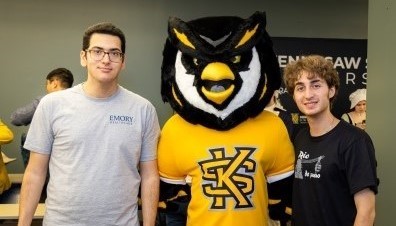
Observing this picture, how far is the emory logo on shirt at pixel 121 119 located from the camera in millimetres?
1753

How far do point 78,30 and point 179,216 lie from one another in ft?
11.6

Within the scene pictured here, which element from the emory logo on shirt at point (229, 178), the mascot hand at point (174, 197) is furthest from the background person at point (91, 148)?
the emory logo on shirt at point (229, 178)

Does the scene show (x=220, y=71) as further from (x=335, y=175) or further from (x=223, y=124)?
(x=335, y=175)

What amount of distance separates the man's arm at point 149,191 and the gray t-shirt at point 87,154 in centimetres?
8

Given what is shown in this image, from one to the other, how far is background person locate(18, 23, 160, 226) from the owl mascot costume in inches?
8.0

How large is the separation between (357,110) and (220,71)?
3280 millimetres

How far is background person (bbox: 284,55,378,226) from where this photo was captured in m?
1.63

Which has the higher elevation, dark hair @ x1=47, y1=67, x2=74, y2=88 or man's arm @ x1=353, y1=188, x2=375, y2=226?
dark hair @ x1=47, y1=67, x2=74, y2=88

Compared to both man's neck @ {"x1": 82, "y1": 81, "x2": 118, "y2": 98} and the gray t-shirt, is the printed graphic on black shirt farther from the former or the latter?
man's neck @ {"x1": 82, "y1": 81, "x2": 118, "y2": 98}

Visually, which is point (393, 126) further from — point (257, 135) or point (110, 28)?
point (110, 28)

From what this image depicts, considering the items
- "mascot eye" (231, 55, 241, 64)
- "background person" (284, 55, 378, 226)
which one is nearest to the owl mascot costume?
"mascot eye" (231, 55, 241, 64)

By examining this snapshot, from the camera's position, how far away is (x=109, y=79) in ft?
5.67

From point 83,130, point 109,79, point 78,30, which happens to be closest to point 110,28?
point 109,79

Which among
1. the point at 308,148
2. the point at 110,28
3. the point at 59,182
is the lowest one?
the point at 59,182
